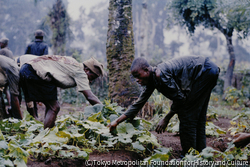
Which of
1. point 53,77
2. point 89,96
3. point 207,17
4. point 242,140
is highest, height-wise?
point 207,17

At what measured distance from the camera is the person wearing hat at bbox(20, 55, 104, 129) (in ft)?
10.3

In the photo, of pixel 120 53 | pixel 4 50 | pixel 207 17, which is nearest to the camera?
pixel 120 53

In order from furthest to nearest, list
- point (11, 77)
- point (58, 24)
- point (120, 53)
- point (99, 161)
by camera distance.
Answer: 1. point (58, 24)
2. point (120, 53)
3. point (11, 77)
4. point (99, 161)

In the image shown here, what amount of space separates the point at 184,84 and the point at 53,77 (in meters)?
1.78

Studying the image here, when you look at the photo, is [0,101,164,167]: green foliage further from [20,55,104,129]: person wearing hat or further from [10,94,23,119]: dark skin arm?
[10,94,23,119]: dark skin arm

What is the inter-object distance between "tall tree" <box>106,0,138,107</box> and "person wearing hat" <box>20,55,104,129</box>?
4.07ft

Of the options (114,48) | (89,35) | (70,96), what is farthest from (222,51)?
(114,48)

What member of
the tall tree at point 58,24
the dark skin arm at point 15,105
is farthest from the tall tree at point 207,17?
the dark skin arm at point 15,105

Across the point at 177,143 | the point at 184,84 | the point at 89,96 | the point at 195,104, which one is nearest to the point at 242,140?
the point at 195,104

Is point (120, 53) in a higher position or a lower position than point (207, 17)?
lower

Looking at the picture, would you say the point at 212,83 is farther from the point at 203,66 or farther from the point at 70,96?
the point at 70,96

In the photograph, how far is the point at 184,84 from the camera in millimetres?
2406

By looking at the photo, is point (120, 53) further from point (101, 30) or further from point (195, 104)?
point (101, 30)

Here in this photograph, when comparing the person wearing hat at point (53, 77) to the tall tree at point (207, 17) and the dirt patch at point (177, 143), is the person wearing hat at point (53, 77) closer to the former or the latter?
the dirt patch at point (177, 143)
